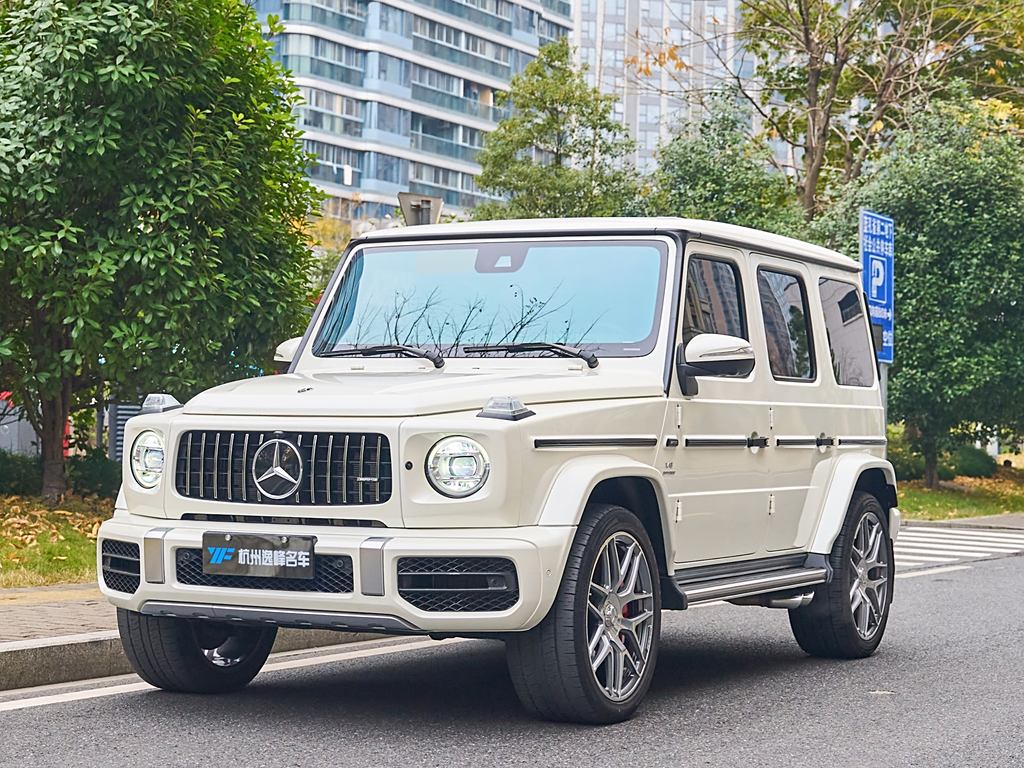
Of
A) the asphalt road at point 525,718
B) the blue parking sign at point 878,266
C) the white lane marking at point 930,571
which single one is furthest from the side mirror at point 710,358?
the blue parking sign at point 878,266

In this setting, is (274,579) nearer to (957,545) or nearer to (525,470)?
(525,470)

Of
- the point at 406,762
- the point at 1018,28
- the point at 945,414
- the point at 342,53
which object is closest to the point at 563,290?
the point at 406,762

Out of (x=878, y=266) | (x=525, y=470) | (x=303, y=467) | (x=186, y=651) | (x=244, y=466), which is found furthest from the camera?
(x=878, y=266)

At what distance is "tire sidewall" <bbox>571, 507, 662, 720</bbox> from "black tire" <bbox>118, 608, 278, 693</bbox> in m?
1.82

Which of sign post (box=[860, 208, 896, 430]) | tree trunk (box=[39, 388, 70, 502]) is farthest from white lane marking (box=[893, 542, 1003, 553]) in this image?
tree trunk (box=[39, 388, 70, 502])

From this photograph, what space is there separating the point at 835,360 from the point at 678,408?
2.21 meters

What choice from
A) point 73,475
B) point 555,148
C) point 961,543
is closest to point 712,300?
point 73,475

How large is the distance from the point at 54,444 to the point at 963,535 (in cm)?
1174

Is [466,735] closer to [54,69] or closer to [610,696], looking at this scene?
[610,696]

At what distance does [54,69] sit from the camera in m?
14.4

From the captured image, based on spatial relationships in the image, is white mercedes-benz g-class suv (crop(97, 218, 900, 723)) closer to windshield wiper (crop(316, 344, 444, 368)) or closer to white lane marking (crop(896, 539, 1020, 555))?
windshield wiper (crop(316, 344, 444, 368))

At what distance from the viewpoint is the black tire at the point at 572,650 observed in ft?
21.2

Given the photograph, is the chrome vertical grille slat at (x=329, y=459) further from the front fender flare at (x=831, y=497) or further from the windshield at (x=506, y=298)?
the front fender flare at (x=831, y=497)

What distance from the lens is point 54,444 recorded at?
53.1 feet
